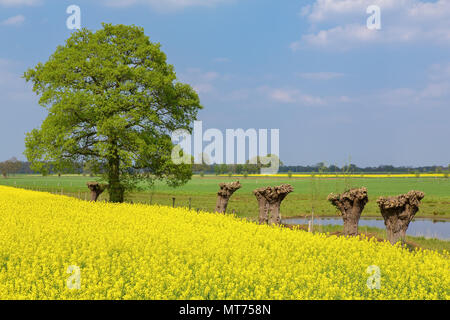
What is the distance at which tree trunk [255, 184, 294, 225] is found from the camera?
73.4ft

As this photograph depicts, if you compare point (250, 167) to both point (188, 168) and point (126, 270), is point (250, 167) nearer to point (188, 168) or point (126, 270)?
point (188, 168)

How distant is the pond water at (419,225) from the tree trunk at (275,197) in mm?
3205

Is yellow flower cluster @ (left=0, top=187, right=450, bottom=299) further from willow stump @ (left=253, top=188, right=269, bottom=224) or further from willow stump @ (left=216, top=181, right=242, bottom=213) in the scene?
willow stump @ (left=216, top=181, right=242, bottom=213)

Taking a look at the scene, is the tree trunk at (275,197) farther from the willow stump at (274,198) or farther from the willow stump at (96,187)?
the willow stump at (96,187)

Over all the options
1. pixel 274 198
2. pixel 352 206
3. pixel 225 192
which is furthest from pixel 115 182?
pixel 352 206

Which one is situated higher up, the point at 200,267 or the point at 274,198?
the point at 274,198

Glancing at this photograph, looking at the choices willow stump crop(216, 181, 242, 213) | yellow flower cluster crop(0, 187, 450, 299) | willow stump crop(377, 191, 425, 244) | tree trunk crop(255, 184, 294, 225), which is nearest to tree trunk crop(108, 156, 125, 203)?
willow stump crop(216, 181, 242, 213)

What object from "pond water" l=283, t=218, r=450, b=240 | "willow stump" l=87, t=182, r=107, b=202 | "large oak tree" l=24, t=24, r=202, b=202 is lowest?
"pond water" l=283, t=218, r=450, b=240

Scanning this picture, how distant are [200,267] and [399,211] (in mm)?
10539

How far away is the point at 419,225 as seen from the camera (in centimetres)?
2970

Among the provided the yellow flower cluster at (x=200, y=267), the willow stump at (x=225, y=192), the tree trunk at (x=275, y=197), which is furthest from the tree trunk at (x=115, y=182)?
the yellow flower cluster at (x=200, y=267)

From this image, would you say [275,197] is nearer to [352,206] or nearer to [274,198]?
[274,198]

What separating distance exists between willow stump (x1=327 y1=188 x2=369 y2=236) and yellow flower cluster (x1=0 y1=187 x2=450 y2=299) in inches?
193

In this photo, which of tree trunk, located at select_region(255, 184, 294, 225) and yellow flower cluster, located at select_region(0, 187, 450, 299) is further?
tree trunk, located at select_region(255, 184, 294, 225)
